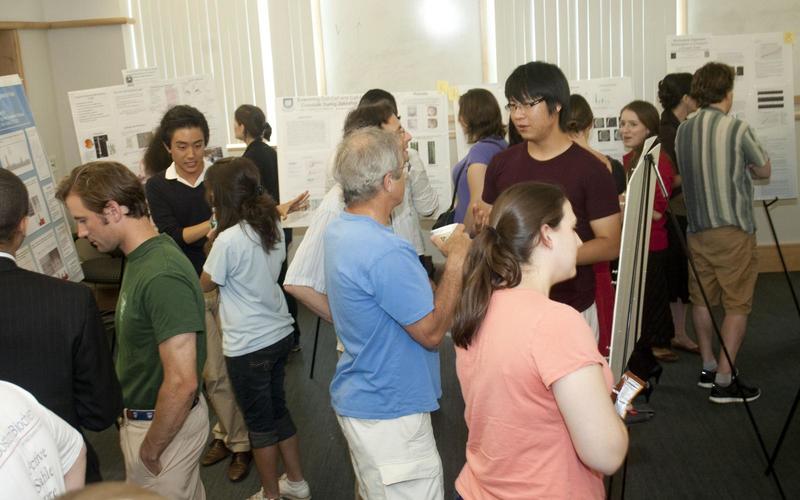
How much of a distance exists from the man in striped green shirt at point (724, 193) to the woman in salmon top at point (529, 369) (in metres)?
2.57

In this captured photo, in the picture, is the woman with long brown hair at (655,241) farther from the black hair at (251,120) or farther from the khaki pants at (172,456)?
the khaki pants at (172,456)

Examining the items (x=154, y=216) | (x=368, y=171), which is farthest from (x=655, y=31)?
(x=368, y=171)

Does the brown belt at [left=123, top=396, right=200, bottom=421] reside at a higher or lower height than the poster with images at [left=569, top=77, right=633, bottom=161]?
lower

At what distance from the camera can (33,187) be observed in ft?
10.7

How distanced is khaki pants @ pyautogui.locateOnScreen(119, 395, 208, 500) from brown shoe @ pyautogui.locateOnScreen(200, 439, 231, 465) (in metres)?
1.38

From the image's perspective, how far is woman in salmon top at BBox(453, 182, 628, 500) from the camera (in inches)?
55.0

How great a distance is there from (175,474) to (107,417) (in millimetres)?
423

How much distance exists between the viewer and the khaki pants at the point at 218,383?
11.4 ft

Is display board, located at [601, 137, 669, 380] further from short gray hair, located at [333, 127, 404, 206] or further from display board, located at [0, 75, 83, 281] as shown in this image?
display board, located at [0, 75, 83, 281]

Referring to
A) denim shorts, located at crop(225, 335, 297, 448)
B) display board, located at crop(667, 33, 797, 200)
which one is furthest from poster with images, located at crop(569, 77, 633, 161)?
denim shorts, located at crop(225, 335, 297, 448)

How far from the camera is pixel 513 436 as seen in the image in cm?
150

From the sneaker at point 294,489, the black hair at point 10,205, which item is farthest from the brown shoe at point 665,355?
the black hair at point 10,205

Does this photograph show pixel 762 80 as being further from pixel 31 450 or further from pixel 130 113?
pixel 31 450

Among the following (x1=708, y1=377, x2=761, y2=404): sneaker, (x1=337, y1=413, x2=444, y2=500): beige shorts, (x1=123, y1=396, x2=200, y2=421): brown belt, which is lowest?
(x1=708, y1=377, x2=761, y2=404): sneaker
